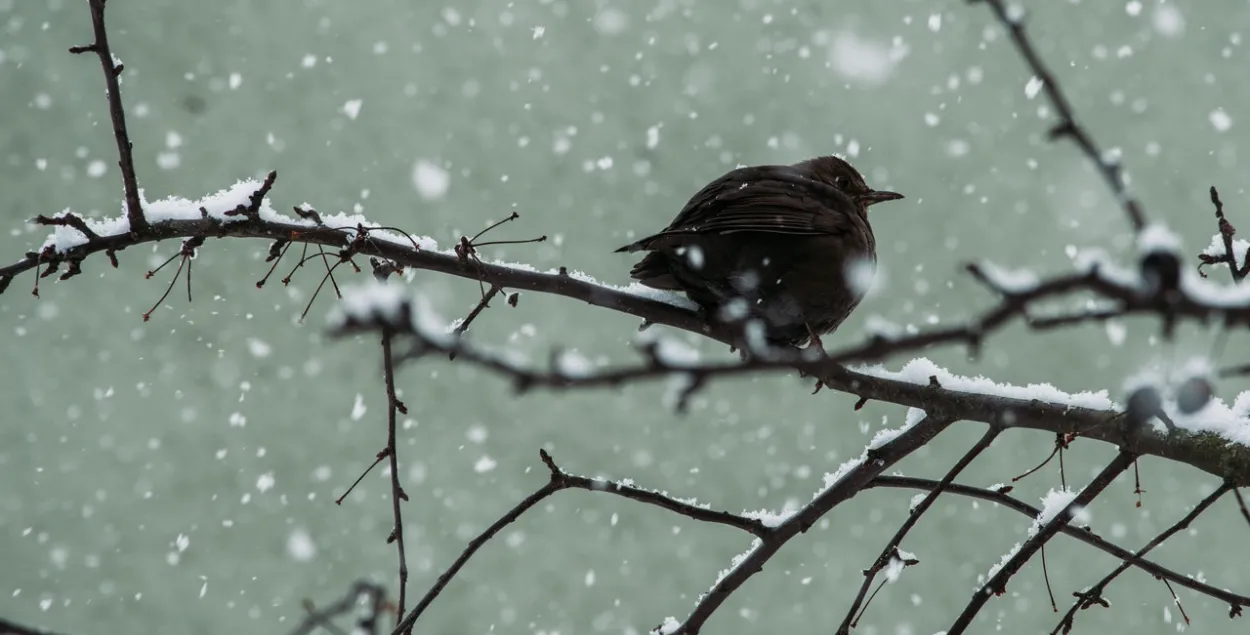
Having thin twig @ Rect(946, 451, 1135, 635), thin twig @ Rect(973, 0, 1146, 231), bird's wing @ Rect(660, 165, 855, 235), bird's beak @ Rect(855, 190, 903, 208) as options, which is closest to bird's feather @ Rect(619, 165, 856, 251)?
bird's wing @ Rect(660, 165, 855, 235)

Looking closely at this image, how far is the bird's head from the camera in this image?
3.86 m

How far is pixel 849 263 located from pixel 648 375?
7.85 ft

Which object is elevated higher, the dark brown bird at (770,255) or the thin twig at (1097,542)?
the dark brown bird at (770,255)

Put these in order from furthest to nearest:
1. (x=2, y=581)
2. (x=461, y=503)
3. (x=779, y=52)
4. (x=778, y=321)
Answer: (x=779, y=52) → (x=461, y=503) → (x=2, y=581) → (x=778, y=321)

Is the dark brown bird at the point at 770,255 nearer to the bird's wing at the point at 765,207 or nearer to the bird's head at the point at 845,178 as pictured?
the bird's wing at the point at 765,207

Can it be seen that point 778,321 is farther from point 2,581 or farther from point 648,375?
point 2,581

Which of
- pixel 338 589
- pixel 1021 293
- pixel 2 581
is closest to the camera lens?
pixel 1021 293

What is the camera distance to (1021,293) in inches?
26.6

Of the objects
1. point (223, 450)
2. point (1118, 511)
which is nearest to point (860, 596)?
point (223, 450)

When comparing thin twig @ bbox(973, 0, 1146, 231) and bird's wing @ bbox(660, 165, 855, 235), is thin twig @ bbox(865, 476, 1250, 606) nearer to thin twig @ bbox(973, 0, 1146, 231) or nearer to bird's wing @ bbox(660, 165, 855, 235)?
bird's wing @ bbox(660, 165, 855, 235)

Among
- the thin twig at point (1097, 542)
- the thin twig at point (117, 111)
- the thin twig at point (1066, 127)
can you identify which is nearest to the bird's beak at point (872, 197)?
the thin twig at point (1097, 542)

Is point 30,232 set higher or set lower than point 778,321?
higher

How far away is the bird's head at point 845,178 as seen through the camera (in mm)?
3861

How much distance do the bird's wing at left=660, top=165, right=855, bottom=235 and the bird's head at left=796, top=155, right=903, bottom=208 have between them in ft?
1.76
